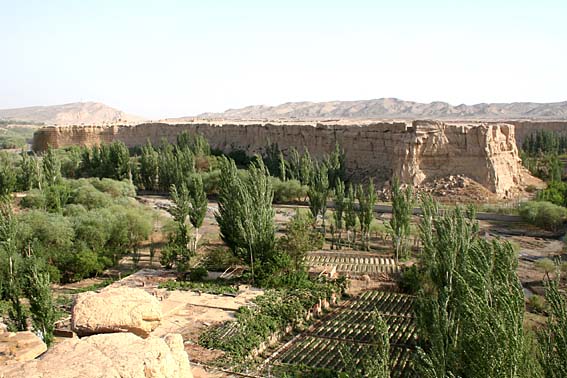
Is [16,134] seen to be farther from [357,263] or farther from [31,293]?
[31,293]

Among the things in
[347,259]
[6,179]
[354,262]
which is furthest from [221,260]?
[6,179]

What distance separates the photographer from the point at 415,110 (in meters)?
126

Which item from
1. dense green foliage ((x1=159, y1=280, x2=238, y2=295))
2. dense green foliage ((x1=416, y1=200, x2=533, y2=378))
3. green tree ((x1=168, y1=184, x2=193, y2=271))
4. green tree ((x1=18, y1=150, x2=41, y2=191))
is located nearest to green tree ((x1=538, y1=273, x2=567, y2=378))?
dense green foliage ((x1=416, y1=200, x2=533, y2=378))

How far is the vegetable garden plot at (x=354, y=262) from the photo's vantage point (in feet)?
66.1

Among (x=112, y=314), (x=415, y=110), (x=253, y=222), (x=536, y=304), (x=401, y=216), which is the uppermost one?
(x=415, y=110)

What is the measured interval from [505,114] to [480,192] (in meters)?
88.0

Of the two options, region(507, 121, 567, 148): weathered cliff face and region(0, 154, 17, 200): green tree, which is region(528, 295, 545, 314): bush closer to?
region(0, 154, 17, 200): green tree

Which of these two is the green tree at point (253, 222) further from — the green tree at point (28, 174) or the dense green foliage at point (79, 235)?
the green tree at point (28, 174)

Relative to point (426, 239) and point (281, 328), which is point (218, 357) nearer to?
point (281, 328)

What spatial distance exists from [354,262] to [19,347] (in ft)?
47.2

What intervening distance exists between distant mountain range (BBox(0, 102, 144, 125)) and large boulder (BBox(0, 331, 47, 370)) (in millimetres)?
146000

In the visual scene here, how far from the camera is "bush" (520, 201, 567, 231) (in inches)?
1015

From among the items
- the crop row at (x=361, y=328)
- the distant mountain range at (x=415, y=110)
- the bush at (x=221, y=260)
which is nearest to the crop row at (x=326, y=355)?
the crop row at (x=361, y=328)

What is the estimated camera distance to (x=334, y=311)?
16203 mm
